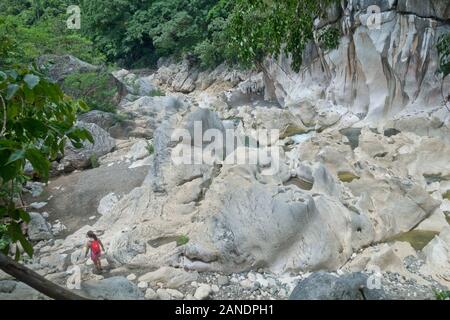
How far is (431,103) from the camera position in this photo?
12.4 meters

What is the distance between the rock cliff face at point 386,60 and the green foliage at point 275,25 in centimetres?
86

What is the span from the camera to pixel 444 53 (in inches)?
447

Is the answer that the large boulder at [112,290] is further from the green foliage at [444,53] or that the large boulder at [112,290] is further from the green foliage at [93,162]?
the green foliage at [444,53]

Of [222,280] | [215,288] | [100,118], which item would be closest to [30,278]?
[215,288]

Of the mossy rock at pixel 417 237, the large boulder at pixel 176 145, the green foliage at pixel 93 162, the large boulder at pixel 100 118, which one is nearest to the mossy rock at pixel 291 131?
the large boulder at pixel 100 118

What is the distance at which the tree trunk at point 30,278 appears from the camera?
2.02 metres

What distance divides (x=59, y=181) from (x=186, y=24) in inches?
614

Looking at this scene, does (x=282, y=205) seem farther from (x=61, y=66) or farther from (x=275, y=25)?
(x=61, y=66)

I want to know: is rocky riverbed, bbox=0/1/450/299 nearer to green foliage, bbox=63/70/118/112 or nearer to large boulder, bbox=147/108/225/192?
large boulder, bbox=147/108/225/192

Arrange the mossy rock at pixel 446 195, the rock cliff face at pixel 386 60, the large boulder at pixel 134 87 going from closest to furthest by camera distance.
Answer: the mossy rock at pixel 446 195 → the rock cliff face at pixel 386 60 → the large boulder at pixel 134 87

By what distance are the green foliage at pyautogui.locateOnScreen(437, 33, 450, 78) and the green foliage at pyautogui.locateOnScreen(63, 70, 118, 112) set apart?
9959mm

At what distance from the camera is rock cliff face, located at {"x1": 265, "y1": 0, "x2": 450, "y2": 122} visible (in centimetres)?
1229

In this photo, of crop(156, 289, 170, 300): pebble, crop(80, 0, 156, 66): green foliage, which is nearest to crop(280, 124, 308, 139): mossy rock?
crop(156, 289, 170, 300): pebble

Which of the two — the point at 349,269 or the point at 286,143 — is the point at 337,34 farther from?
the point at 349,269
